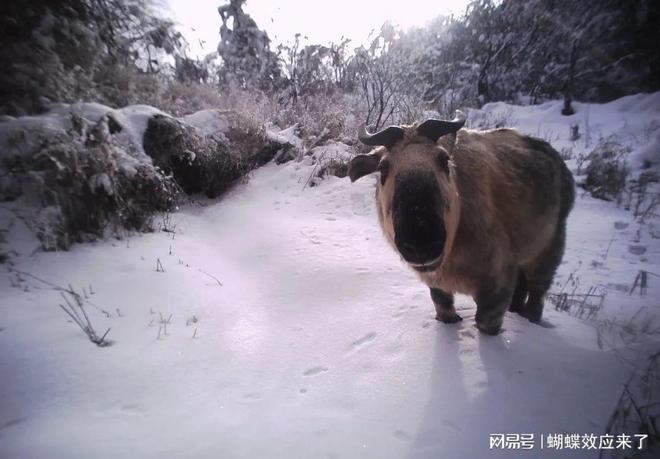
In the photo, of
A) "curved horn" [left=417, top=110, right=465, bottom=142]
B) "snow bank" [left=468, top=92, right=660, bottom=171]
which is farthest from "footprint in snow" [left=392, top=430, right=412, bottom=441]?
"snow bank" [left=468, top=92, right=660, bottom=171]

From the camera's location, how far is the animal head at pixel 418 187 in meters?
1.86

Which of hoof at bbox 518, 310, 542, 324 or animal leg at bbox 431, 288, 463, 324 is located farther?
hoof at bbox 518, 310, 542, 324

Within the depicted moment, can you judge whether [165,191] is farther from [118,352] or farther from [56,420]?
[56,420]

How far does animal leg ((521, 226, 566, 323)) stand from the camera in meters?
3.11

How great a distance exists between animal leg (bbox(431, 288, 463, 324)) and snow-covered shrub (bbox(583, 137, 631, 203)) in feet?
17.9

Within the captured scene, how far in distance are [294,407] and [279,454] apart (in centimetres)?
35

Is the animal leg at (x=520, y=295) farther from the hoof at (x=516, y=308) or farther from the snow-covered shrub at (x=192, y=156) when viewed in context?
the snow-covered shrub at (x=192, y=156)

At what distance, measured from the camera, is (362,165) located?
2.64 m

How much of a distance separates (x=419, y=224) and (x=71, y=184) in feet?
13.3

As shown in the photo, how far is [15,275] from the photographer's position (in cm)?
302

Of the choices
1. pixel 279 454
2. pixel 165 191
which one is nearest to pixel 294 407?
pixel 279 454

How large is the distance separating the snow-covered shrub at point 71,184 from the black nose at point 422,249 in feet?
11.8

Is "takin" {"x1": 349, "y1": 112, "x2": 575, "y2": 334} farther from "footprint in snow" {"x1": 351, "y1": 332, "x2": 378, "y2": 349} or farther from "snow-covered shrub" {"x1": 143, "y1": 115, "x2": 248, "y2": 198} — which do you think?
"snow-covered shrub" {"x1": 143, "y1": 115, "x2": 248, "y2": 198}

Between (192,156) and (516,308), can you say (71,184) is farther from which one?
(516,308)
